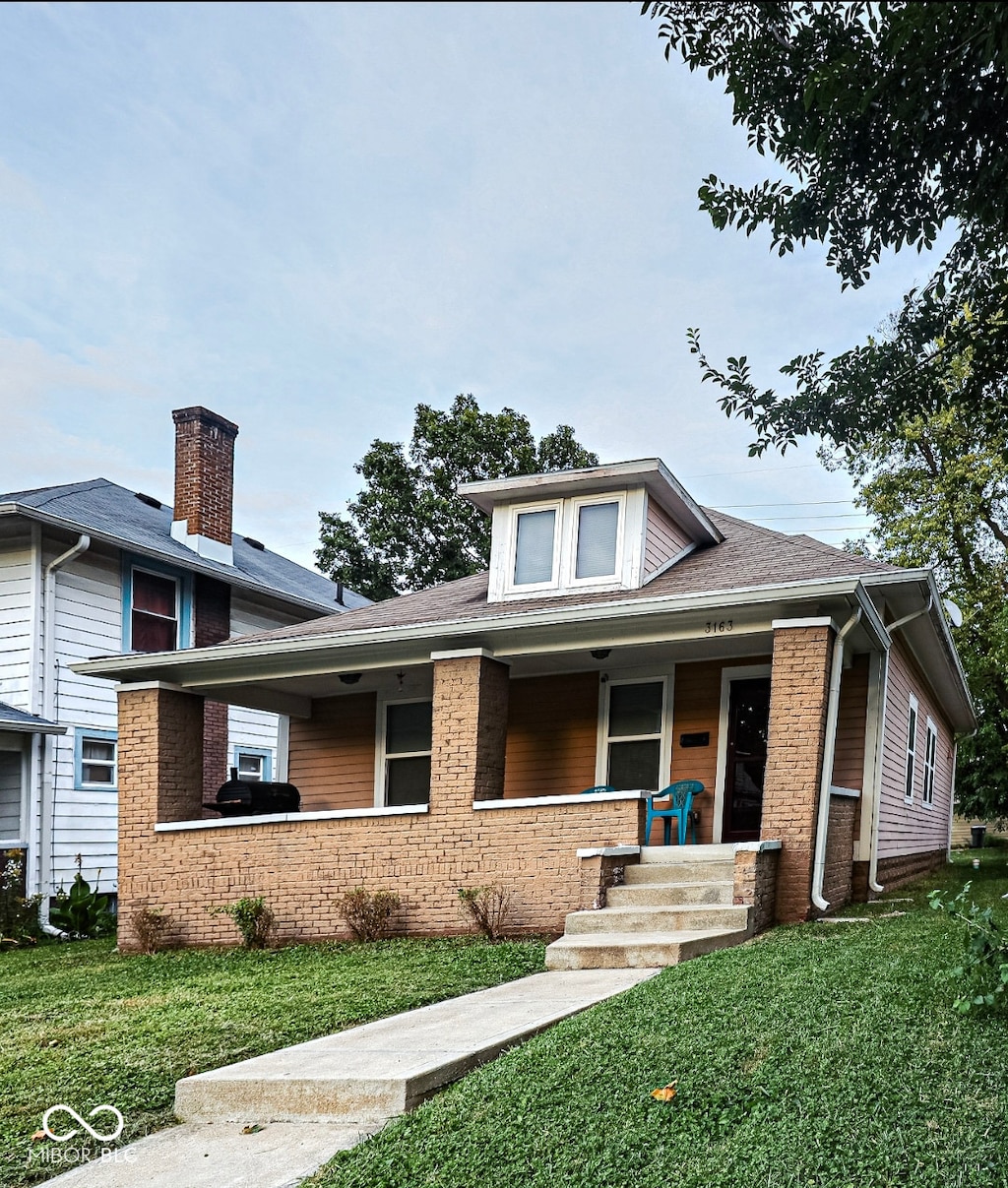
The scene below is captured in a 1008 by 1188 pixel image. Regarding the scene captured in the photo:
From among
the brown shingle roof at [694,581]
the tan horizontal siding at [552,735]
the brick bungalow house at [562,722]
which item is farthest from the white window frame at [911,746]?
the tan horizontal siding at [552,735]

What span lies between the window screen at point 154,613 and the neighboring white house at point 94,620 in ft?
0.07

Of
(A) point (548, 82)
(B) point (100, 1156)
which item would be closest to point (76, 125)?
(A) point (548, 82)

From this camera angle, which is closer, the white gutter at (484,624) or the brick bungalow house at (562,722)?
the white gutter at (484,624)

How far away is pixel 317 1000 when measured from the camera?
22.2ft

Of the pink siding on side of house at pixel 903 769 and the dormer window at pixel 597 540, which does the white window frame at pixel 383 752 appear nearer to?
the dormer window at pixel 597 540

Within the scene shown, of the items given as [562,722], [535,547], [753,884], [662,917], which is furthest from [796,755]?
[535,547]

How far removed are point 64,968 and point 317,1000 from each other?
469 cm

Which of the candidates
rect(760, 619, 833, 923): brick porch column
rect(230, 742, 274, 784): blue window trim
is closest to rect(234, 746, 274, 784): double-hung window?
rect(230, 742, 274, 784): blue window trim

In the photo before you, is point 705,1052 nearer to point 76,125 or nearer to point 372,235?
point 372,235

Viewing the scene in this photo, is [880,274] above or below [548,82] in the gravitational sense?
above

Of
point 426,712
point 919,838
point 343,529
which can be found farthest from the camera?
point 343,529

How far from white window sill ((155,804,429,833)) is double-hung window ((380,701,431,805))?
2603 millimetres

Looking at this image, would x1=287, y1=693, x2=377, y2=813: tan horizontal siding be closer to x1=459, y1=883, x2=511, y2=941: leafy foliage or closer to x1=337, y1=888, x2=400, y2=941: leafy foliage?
x1=337, y1=888, x2=400, y2=941: leafy foliage

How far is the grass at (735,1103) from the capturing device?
3387 millimetres
